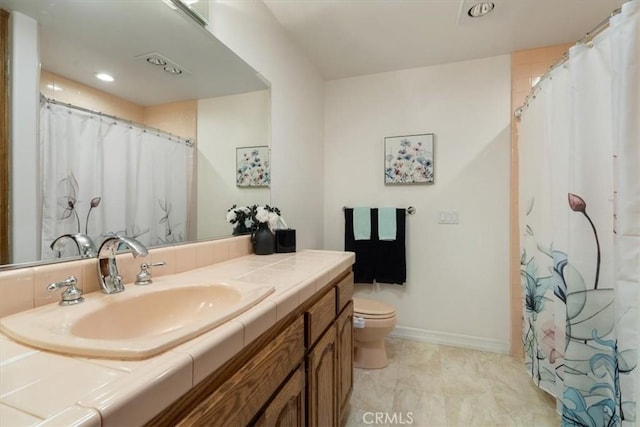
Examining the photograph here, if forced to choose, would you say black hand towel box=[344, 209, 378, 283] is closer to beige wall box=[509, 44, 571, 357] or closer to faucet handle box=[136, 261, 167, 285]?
beige wall box=[509, 44, 571, 357]

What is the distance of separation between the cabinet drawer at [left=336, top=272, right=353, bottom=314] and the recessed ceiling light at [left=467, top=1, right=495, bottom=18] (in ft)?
5.70

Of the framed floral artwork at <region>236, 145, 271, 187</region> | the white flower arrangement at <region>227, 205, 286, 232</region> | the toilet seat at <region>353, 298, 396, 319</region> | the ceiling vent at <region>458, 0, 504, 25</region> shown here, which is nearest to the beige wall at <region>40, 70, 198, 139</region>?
the framed floral artwork at <region>236, 145, 271, 187</region>

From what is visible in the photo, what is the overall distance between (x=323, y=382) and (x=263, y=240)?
2.51 ft

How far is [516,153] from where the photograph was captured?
218 cm

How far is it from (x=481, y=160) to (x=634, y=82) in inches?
58.9

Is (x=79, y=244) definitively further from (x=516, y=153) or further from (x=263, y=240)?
(x=516, y=153)

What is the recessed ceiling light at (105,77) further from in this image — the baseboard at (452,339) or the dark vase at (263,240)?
the baseboard at (452,339)

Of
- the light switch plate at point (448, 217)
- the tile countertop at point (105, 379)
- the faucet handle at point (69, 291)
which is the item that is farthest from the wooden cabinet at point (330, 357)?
the light switch plate at point (448, 217)

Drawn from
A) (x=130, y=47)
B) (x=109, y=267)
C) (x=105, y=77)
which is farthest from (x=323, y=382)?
(x=130, y=47)

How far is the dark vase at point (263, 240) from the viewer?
157 cm

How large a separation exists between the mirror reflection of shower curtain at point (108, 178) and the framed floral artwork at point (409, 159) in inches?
67.4

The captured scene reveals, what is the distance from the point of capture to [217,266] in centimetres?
127

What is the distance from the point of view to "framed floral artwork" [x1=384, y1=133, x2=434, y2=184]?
7.83ft

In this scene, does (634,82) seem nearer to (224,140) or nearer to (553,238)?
(553,238)
